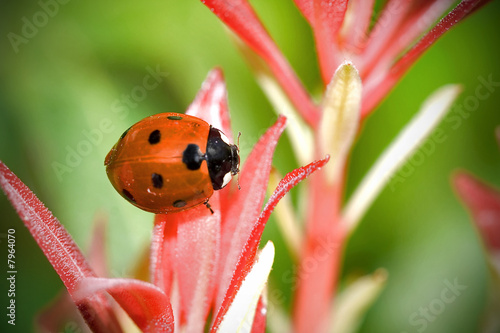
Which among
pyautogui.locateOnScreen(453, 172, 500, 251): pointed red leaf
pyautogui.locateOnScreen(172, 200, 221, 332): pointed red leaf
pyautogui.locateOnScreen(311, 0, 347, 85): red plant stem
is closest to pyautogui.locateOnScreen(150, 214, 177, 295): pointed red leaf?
pyautogui.locateOnScreen(172, 200, 221, 332): pointed red leaf

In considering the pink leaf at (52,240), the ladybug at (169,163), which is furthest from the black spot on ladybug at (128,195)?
the pink leaf at (52,240)

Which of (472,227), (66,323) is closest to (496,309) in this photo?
(472,227)

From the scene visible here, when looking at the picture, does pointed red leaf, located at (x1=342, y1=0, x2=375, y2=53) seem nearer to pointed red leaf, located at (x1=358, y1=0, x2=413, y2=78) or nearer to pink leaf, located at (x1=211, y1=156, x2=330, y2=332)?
pointed red leaf, located at (x1=358, y1=0, x2=413, y2=78)

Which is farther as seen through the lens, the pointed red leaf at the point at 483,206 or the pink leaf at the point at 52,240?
the pointed red leaf at the point at 483,206

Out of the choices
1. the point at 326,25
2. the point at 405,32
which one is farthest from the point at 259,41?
the point at 405,32

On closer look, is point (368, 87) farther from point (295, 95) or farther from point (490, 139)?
point (490, 139)

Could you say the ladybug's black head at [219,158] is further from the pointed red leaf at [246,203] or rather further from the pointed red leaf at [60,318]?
the pointed red leaf at [60,318]
